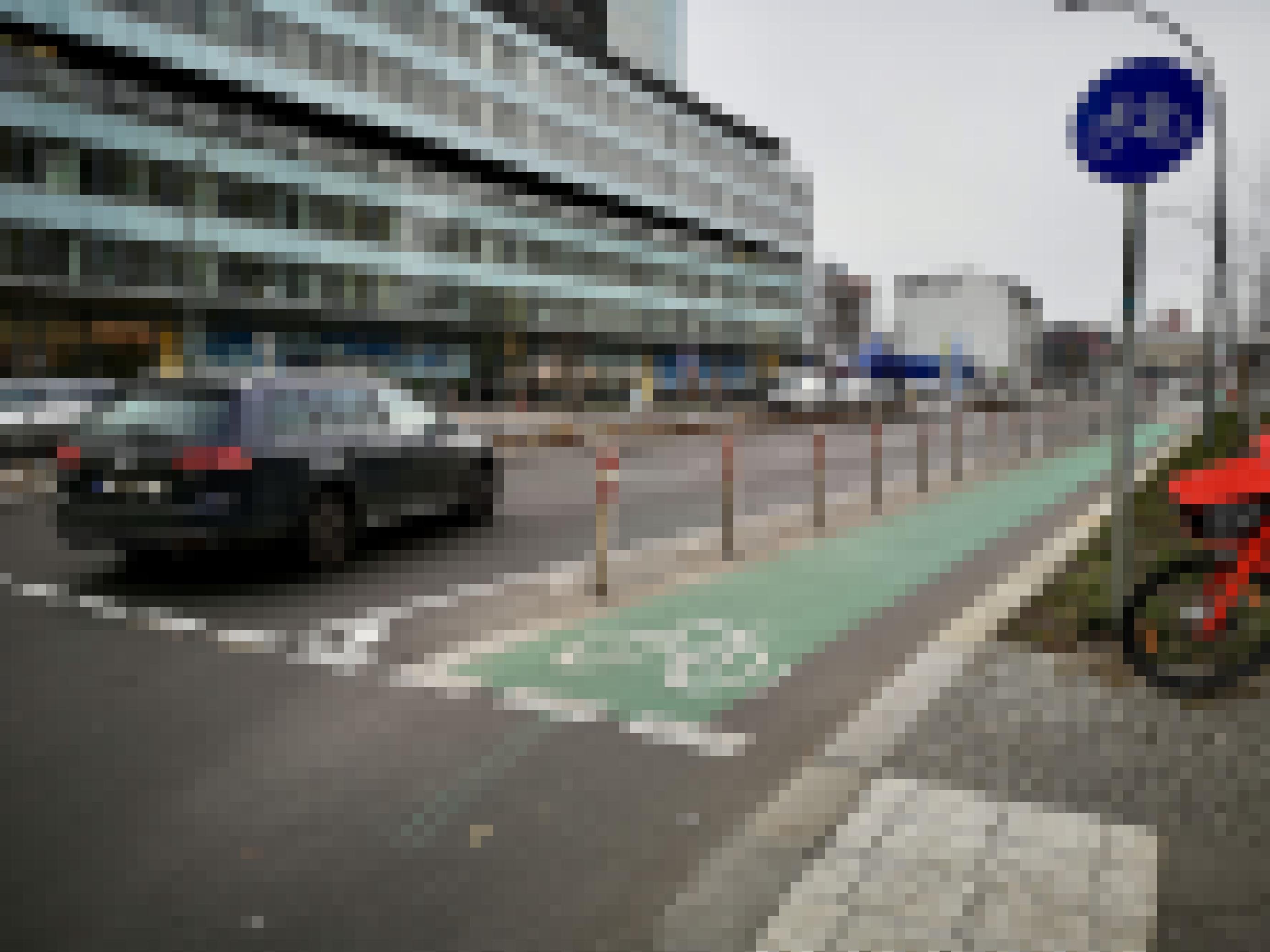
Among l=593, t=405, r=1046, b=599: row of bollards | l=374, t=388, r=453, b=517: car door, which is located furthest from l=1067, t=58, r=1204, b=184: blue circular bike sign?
l=374, t=388, r=453, b=517: car door

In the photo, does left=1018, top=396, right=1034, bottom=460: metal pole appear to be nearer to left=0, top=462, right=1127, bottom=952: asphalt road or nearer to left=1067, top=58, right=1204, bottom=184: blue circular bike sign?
left=1067, top=58, right=1204, bottom=184: blue circular bike sign

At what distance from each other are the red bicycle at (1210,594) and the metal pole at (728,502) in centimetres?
491

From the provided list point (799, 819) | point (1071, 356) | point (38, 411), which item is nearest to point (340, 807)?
point (799, 819)

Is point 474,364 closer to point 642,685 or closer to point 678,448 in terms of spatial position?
point 678,448

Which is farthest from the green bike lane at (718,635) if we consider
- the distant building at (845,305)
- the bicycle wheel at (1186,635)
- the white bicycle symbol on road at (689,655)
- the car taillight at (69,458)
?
the distant building at (845,305)

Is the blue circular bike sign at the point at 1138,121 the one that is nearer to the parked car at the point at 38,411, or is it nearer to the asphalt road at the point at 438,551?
the asphalt road at the point at 438,551

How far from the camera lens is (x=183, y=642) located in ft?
23.3

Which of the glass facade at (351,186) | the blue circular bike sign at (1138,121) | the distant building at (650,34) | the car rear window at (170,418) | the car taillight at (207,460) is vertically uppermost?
the distant building at (650,34)

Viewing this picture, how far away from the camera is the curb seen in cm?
354

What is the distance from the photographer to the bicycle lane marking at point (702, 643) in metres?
5.86

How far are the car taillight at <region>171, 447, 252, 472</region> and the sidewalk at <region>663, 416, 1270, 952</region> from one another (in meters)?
5.23

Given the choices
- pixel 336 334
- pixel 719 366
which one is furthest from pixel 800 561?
pixel 719 366

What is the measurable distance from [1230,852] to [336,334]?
49.3 meters

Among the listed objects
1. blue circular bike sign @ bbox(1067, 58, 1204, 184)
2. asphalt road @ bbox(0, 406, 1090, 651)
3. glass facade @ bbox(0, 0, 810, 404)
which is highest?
glass facade @ bbox(0, 0, 810, 404)
